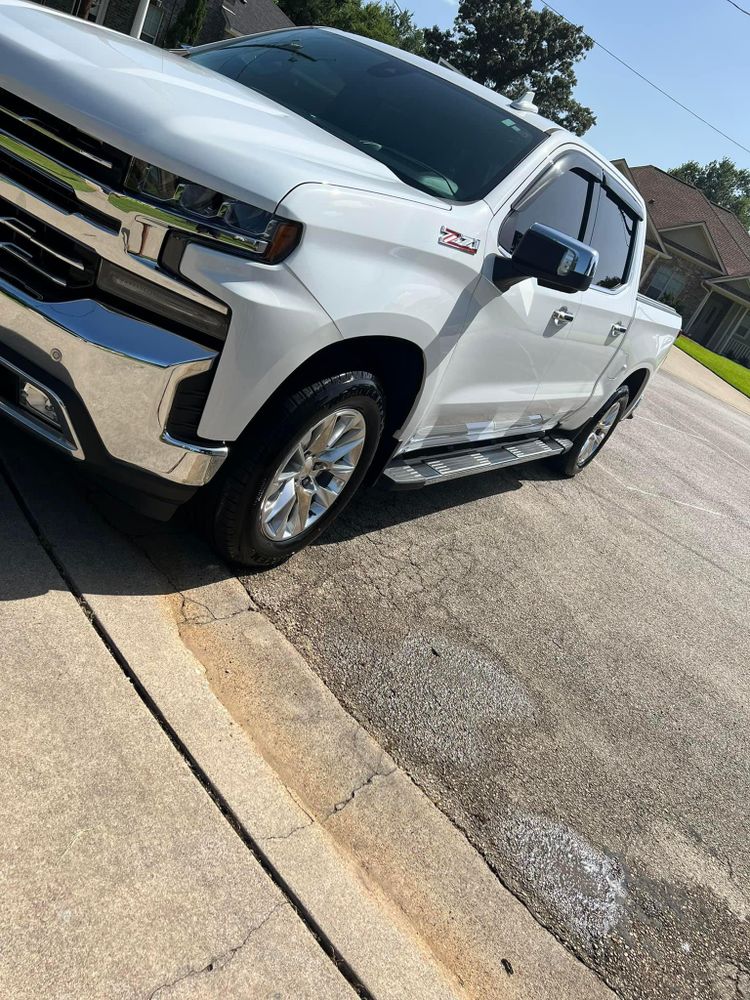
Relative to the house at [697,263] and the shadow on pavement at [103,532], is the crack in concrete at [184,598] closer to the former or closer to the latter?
the shadow on pavement at [103,532]

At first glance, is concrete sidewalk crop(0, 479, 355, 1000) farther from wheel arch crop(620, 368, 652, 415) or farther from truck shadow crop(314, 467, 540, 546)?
wheel arch crop(620, 368, 652, 415)

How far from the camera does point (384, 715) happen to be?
3.04 meters

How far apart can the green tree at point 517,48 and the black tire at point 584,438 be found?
59165 millimetres

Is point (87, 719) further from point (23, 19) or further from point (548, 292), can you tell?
point (548, 292)

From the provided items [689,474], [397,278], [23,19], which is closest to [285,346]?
[397,278]

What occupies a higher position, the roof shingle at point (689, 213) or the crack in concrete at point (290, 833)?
the roof shingle at point (689, 213)

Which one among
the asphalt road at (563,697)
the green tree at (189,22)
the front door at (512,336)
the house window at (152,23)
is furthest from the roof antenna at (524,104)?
→ the house window at (152,23)

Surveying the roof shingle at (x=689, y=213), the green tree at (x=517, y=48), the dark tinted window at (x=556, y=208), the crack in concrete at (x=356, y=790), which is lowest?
the crack in concrete at (x=356, y=790)

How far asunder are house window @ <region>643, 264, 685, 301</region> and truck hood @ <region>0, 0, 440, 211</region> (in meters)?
44.3

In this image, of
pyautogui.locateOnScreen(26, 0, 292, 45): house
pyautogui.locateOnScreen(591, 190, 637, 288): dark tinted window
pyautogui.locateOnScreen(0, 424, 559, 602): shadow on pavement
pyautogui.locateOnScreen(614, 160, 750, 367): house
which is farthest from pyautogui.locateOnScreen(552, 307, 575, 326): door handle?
pyautogui.locateOnScreen(614, 160, 750, 367): house

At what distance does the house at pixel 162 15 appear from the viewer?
18.5 metres

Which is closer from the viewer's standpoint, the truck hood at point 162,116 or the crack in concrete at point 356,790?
the truck hood at point 162,116

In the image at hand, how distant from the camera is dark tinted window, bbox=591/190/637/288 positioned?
4945 millimetres

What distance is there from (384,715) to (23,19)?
107 inches
